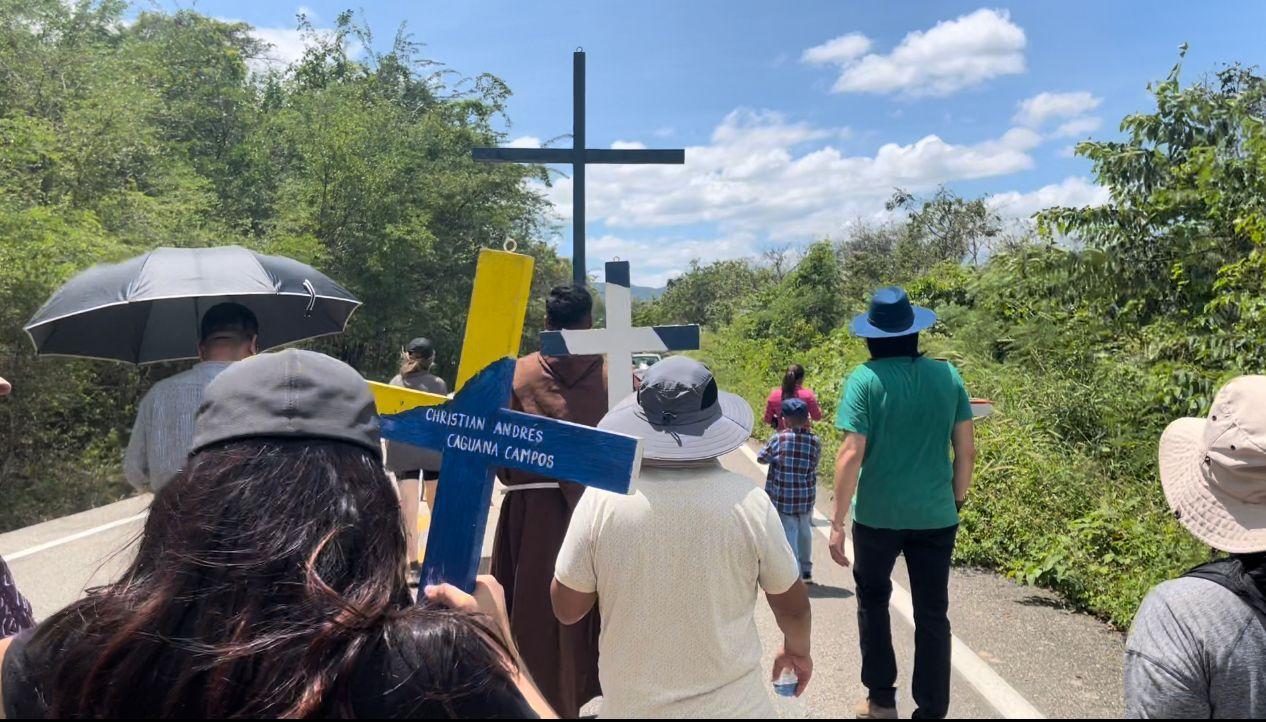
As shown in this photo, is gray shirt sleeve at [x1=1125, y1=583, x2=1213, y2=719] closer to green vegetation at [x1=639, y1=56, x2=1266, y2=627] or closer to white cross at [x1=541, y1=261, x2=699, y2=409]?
white cross at [x1=541, y1=261, x2=699, y2=409]

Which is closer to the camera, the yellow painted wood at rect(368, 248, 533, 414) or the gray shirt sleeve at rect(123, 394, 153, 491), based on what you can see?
the yellow painted wood at rect(368, 248, 533, 414)

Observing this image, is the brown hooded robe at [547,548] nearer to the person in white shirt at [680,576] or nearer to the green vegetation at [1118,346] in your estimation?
the person in white shirt at [680,576]

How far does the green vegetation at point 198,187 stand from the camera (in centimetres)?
1197

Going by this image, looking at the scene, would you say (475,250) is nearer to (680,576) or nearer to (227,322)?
(227,322)

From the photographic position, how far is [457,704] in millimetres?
1090

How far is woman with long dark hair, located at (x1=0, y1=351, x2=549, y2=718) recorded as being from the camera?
1.07 m

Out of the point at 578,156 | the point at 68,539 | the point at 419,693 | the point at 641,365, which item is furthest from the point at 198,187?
the point at 419,693

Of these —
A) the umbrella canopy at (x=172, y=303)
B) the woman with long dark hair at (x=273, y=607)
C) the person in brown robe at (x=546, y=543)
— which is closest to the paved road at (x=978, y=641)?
the person in brown robe at (x=546, y=543)

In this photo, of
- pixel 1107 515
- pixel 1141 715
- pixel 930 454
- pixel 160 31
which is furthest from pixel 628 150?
pixel 160 31

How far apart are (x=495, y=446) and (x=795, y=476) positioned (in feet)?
14.5

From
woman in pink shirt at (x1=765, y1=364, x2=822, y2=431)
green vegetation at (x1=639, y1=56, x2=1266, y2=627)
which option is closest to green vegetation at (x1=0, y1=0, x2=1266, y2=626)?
green vegetation at (x1=639, y1=56, x2=1266, y2=627)

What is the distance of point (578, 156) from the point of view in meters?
5.77

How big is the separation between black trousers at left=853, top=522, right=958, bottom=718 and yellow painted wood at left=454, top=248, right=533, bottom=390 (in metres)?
2.46

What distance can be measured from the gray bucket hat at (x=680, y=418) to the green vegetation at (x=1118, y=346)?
4032 millimetres
